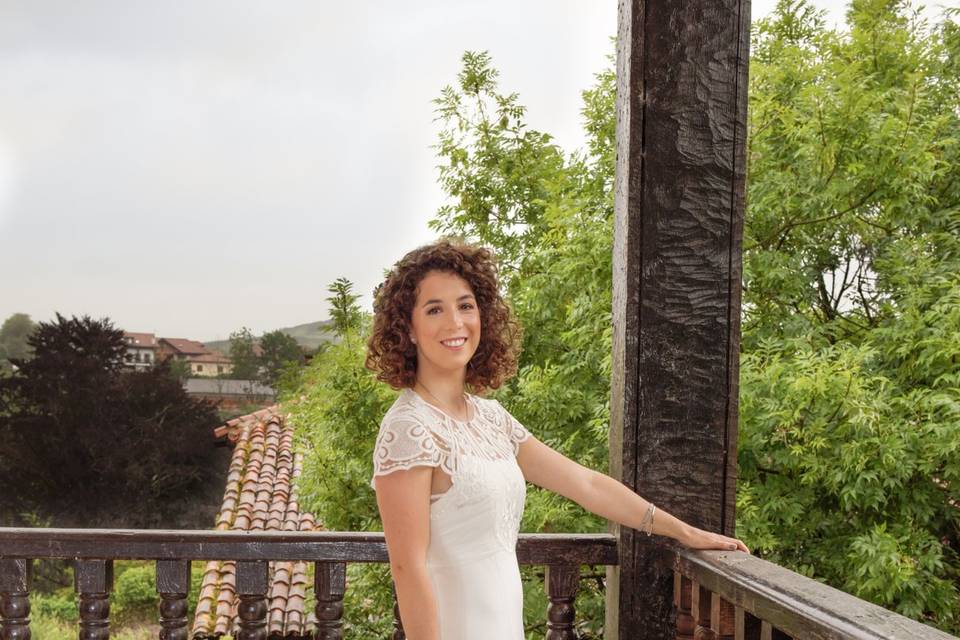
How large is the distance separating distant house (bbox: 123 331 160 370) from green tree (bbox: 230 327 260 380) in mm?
1855

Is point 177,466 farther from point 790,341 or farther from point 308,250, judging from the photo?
point 790,341

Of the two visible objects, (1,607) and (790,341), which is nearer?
(1,607)

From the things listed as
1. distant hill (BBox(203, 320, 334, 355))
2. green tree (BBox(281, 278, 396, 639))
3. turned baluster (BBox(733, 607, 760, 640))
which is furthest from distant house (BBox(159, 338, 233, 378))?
turned baluster (BBox(733, 607, 760, 640))

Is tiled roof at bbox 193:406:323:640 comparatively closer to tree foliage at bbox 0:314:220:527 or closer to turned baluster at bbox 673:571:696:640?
tree foliage at bbox 0:314:220:527

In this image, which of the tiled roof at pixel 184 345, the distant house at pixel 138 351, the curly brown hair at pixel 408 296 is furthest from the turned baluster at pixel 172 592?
the distant house at pixel 138 351

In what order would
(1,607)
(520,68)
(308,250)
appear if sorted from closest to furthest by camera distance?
(1,607) < (520,68) < (308,250)

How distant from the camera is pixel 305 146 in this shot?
14.1m

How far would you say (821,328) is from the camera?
4434mm

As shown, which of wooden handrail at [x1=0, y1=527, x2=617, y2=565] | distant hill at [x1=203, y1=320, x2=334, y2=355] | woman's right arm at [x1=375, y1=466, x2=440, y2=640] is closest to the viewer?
woman's right arm at [x1=375, y1=466, x2=440, y2=640]

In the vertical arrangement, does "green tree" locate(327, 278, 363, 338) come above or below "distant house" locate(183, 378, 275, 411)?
above

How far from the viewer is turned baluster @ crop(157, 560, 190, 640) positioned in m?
1.92

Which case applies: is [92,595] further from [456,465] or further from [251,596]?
[456,465]

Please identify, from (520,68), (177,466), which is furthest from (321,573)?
(177,466)

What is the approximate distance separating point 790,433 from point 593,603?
1.32 meters
